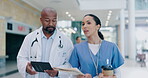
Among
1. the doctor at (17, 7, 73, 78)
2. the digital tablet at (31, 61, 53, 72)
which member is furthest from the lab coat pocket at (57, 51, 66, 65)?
the digital tablet at (31, 61, 53, 72)

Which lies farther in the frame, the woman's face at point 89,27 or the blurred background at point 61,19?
the blurred background at point 61,19

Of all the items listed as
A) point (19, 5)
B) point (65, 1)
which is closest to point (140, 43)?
point (65, 1)

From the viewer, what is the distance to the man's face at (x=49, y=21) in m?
1.96

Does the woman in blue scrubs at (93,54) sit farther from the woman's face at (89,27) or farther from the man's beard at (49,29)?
the man's beard at (49,29)

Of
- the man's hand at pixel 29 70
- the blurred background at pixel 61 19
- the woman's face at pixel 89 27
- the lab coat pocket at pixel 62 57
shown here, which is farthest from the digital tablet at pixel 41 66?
the blurred background at pixel 61 19

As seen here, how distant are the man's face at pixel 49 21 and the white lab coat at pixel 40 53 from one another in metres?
0.13

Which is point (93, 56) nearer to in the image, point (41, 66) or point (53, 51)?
point (53, 51)

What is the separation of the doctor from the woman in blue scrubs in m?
0.12

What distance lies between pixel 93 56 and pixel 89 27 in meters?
0.30

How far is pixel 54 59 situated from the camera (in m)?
1.98

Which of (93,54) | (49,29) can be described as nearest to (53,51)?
(49,29)

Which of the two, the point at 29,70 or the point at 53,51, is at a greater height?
the point at 53,51

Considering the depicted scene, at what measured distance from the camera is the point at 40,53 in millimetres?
1983

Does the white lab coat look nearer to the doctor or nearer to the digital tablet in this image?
the doctor
